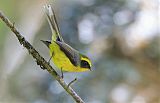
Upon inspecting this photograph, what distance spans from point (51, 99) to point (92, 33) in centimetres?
107

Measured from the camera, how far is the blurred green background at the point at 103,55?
4.86m

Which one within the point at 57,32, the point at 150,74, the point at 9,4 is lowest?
the point at 57,32

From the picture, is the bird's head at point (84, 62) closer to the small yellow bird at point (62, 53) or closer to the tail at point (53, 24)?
the small yellow bird at point (62, 53)

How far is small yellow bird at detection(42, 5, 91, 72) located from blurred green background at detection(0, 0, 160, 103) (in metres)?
2.71

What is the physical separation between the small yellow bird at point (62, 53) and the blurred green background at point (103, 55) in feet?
8.90

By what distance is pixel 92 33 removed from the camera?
5184mm

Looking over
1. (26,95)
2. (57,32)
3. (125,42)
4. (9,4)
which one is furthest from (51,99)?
(57,32)

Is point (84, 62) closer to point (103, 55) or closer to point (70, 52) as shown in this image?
point (70, 52)

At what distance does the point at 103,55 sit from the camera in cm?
523

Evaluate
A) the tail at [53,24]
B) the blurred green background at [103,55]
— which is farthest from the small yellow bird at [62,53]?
the blurred green background at [103,55]

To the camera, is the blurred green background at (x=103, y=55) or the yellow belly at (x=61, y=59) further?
the blurred green background at (x=103, y=55)

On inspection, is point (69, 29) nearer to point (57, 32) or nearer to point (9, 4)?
point (9, 4)

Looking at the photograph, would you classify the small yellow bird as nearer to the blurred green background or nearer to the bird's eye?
the bird's eye

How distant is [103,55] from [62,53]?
353 cm
